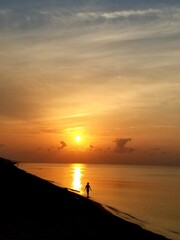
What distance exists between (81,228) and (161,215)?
1224 inches

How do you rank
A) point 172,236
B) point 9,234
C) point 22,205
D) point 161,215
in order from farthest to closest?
point 161,215, point 172,236, point 22,205, point 9,234

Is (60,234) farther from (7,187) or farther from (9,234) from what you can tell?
(7,187)

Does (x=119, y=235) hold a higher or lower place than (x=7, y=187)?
lower

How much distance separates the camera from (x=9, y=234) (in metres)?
20.0

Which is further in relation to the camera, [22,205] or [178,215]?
[178,215]

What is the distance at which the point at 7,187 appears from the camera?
38.8 m

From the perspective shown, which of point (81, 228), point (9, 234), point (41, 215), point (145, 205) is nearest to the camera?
point (9, 234)

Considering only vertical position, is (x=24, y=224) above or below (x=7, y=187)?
below

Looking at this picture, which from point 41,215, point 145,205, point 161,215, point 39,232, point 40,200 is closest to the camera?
point 39,232

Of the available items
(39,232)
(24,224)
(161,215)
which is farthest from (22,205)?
(161,215)

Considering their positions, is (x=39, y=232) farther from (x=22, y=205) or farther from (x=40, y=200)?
(x=40, y=200)

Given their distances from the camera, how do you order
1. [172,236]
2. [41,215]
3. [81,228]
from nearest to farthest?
[81,228], [41,215], [172,236]

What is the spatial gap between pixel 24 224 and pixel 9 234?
337 cm

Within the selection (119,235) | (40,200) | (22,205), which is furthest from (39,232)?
(40,200)
